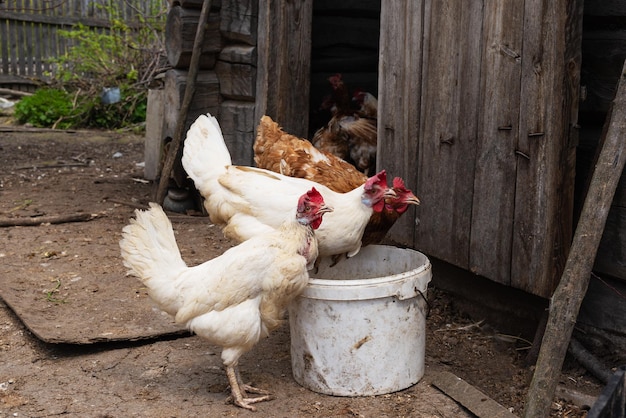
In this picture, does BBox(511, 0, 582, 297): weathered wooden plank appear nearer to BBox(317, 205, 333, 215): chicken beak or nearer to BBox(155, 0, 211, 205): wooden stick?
BBox(317, 205, 333, 215): chicken beak

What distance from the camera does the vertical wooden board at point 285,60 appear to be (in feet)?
18.6

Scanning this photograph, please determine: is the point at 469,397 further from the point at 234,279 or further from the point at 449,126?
the point at 449,126

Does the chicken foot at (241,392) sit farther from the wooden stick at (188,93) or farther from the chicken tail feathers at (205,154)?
the wooden stick at (188,93)

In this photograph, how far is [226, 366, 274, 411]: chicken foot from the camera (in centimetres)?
331

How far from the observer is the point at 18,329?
4211mm

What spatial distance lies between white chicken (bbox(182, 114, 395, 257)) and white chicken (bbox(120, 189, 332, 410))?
0.27 metres

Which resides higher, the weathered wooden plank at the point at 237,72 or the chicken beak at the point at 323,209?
the weathered wooden plank at the point at 237,72

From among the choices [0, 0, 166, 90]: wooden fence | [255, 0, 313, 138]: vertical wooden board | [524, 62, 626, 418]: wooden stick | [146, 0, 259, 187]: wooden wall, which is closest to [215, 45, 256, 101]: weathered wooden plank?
[146, 0, 259, 187]: wooden wall

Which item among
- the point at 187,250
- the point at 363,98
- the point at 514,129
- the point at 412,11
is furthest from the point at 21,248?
the point at 514,129

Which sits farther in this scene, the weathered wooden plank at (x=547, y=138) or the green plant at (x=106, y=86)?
the green plant at (x=106, y=86)

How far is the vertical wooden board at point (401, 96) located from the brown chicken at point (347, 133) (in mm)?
1544

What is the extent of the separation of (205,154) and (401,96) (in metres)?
1.16

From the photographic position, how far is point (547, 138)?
3.35 meters

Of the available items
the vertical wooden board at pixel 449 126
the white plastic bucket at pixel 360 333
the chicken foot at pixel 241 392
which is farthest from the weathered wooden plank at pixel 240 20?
the chicken foot at pixel 241 392
